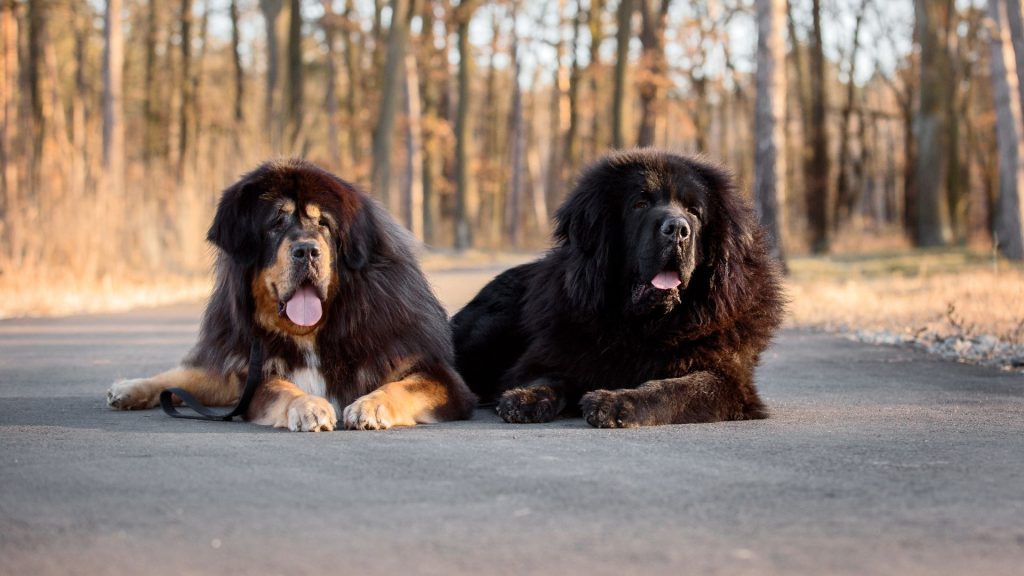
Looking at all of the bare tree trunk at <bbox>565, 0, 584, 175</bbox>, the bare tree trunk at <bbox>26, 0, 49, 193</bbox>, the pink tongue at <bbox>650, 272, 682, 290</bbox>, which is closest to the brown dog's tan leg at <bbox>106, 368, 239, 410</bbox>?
the pink tongue at <bbox>650, 272, 682, 290</bbox>

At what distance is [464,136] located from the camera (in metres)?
34.9

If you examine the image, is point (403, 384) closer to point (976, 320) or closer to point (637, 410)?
point (637, 410)

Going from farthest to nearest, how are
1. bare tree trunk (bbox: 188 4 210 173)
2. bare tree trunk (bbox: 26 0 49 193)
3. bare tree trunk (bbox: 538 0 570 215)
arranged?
bare tree trunk (bbox: 538 0 570 215)
bare tree trunk (bbox: 188 4 210 173)
bare tree trunk (bbox: 26 0 49 193)

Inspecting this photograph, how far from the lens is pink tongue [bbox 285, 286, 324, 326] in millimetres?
5849

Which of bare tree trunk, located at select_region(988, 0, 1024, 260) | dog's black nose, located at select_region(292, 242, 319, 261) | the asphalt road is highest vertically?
bare tree trunk, located at select_region(988, 0, 1024, 260)

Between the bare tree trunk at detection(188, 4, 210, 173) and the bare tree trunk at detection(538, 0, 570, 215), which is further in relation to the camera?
the bare tree trunk at detection(538, 0, 570, 215)

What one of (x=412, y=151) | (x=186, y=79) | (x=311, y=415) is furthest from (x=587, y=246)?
(x=186, y=79)

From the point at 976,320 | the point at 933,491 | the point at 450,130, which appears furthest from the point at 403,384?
the point at 450,130

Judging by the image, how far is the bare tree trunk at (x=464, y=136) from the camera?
3456 centimetres

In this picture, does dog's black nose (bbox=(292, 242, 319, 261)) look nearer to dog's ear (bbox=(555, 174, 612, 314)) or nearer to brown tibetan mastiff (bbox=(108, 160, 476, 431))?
brown tibetan mastiff (bbox=(108, 160, 476, 431))

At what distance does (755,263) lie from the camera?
6391 millimetres

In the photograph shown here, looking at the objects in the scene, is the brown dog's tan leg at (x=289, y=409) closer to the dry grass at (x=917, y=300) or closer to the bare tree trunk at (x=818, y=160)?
the dry grass at (x=917, y=300)

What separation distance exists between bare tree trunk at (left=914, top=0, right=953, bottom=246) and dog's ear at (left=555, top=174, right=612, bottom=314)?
23.1m

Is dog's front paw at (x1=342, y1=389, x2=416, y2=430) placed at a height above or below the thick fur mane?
below
